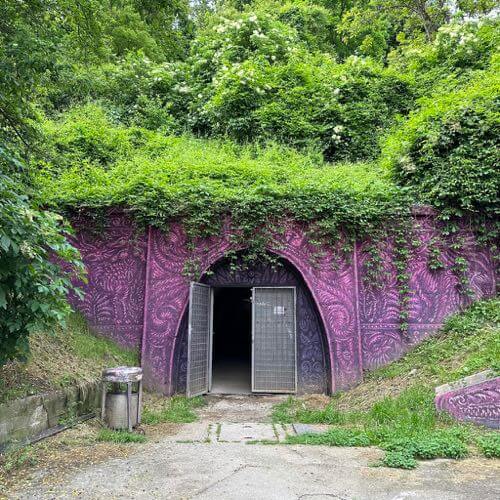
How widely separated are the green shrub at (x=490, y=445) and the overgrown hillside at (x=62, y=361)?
4657 millimetres

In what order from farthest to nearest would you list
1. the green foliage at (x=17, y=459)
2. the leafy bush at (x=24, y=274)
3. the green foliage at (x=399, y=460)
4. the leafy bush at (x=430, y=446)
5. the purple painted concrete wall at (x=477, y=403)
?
the purple painted concrete wall at (x=477, y=403) < the leafy bush at (x=430, y=446) < the green foliage at (x=399, y=460) < the green foliage at (x=17, y=459) < the leafy bush at (x=24, y=274)

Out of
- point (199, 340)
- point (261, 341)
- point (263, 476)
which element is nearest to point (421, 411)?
point (263, 476)

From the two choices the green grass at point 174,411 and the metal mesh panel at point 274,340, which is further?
the metal mesh panel at point 274,340

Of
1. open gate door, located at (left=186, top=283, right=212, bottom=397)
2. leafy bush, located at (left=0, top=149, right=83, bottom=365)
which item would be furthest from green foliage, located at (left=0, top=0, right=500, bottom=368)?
open gate door, located at (left=186, top=283, right=212, bottom=397)

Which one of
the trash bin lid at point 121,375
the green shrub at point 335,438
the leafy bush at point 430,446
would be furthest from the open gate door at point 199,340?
the leafy bush at point 430,446

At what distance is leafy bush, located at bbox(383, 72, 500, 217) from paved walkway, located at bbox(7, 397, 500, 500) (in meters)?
4.98

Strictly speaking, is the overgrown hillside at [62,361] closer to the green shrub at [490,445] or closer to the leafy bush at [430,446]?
the leafy bush at [430,446]

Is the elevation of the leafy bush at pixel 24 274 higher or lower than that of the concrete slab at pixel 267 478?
higher

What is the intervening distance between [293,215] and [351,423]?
148 inches

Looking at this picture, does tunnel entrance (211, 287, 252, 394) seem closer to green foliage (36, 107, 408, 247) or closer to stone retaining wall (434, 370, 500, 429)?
green foliage (36, 107, 408, 247)

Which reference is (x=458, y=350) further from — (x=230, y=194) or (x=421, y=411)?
(x=230, y=194)

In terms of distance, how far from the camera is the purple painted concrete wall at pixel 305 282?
8102mm

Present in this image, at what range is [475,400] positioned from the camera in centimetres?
575

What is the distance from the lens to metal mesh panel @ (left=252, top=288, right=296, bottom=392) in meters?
8.55
